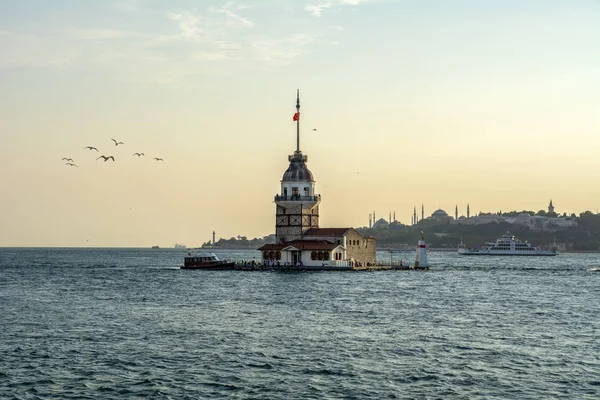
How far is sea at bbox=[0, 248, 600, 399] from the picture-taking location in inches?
1393

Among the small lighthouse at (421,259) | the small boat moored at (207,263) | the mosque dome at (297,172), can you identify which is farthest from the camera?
the small lighthouse at (421,259)

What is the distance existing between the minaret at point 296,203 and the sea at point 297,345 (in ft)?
161

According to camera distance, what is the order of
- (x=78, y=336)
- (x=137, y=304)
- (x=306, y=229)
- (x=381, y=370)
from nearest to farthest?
(x=381, y=370) → (x=78, y=336) → (x=137, y=304) → (x=306, y=229)

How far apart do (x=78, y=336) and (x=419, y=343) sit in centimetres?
2081

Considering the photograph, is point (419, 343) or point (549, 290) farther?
point (549, 290)

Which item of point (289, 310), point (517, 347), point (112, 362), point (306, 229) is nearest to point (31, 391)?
point (112, 362)

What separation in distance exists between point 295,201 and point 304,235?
667 cm

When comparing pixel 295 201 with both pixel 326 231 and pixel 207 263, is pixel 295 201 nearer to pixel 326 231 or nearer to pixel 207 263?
pixel 326 231

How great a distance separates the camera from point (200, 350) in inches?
1746

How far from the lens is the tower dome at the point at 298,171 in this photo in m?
134

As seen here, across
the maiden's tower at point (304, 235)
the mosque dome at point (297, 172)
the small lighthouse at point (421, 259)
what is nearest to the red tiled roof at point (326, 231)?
the maiden's tower at point (304, 235)

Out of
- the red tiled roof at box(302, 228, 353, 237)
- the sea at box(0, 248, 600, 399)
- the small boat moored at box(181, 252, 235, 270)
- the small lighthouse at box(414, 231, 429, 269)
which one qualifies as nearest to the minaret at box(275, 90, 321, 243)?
the red tiled roof at box(302, 228, 353, 237)

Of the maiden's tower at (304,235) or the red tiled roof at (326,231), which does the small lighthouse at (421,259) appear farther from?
the red tiled roof at (326,231)

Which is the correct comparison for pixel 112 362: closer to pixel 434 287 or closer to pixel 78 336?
pixel 78 336
